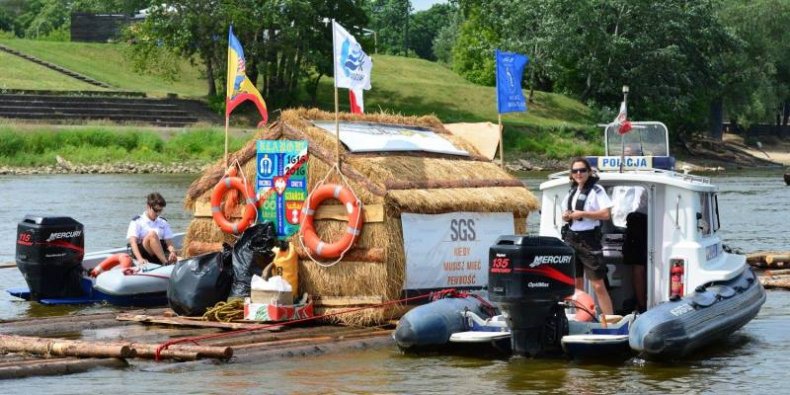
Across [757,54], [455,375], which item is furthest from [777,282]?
[757,54]

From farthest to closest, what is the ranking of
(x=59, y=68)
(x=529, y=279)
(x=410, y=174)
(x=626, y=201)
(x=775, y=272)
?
1. (x=59, y=68)
2. (x=775, y=272)
3. (x=410, y=174)
4. (x=626, y=201)
5. (x=529, y=279)

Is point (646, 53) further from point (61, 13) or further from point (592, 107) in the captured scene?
point (61, 13)

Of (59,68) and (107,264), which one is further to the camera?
(59,68)

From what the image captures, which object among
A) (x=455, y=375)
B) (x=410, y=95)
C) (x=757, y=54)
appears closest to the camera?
(x=455, y=375)

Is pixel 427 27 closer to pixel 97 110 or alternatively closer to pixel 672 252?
pixel 97 110

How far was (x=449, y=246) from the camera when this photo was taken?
55.8ft

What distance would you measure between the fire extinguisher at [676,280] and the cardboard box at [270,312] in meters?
4.20

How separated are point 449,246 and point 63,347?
4.99 m

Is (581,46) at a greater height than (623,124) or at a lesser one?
greater

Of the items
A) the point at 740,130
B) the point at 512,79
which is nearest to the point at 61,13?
the point at 740,130

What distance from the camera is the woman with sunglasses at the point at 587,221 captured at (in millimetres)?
14758

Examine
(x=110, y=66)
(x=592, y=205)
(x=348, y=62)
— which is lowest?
(x=592, y=205)

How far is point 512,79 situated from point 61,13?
12741 cm

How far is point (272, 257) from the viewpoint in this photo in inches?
657
